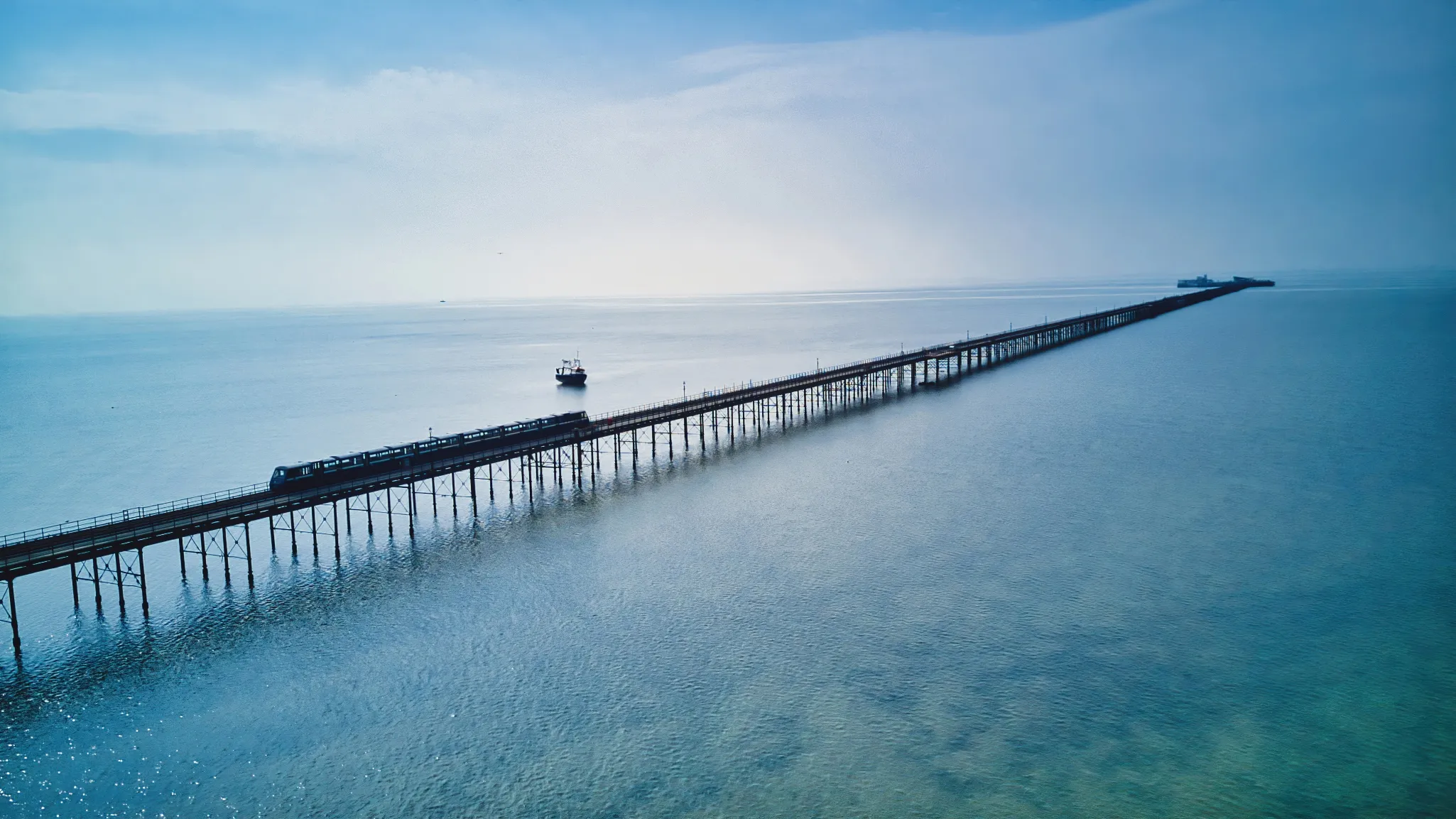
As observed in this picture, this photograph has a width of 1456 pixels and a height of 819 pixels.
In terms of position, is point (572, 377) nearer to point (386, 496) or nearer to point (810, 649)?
point (386, 496)

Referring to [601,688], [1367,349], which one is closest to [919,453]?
[601,688]

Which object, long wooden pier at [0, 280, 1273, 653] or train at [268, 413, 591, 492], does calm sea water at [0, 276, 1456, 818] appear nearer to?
long wooden pier at [0, 280, 1273, 653]

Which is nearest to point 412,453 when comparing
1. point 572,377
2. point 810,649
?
point 810,649

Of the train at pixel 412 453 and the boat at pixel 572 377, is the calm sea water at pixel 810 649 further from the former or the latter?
the boat at pixel 572 377

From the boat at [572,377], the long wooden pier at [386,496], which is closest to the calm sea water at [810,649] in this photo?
the long wooden pier at [386,496]

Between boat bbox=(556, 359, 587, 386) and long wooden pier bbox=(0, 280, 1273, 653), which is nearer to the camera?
long wooden pier bbox=(0, 280, 1273, 653)

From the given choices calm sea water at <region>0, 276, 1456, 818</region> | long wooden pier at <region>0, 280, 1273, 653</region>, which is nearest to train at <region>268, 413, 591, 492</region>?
long wooden pier at <region>0, 280, 1273, 653</region>
